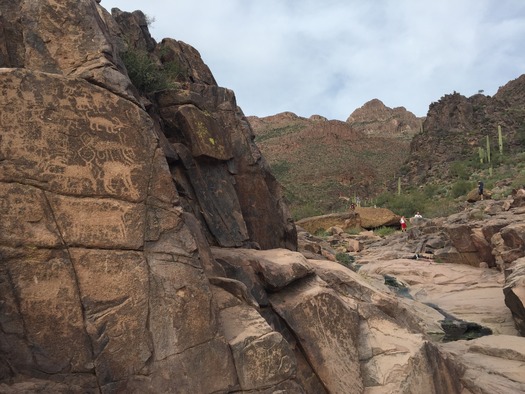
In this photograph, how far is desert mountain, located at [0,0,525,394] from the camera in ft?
13.2

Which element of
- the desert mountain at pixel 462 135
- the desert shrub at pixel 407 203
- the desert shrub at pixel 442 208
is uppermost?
the desert mountain at pixel 462 135

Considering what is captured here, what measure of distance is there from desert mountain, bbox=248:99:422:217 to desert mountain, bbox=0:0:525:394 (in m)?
30.6

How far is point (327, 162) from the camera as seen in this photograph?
6275cm

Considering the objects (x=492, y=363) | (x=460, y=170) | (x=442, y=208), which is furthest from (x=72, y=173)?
(x=460, y=170)

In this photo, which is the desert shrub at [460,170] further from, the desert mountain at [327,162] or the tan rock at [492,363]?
the tan rock at [492,363]

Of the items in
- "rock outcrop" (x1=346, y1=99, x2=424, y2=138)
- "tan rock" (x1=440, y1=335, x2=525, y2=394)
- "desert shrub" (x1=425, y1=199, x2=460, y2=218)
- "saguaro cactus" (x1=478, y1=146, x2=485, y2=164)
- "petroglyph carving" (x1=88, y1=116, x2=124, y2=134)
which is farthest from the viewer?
"rock outcrop" (x1=346, y1=99, x2=424, y2=138)

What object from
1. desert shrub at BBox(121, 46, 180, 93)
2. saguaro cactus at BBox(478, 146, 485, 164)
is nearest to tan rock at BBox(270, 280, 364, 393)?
desert shrub at BBox(121, 46, 180, 93)

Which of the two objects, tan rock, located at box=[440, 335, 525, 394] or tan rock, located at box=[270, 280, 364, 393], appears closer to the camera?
tan rock, located at box=[270, 280, 364, 393]

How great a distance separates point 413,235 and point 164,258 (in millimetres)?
19747

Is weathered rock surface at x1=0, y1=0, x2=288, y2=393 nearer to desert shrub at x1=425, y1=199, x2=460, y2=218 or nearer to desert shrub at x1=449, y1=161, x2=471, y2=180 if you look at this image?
desert shrub at x1=425, y1=199, x2=460, y2=218

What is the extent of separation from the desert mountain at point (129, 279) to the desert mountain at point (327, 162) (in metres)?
30.6

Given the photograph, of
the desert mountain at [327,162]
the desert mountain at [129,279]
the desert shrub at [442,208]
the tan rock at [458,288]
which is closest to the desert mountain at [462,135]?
the desert mountain at [327,162]

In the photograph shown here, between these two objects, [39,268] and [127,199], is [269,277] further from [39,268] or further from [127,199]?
[39,268]

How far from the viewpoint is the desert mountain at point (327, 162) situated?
52.3m
